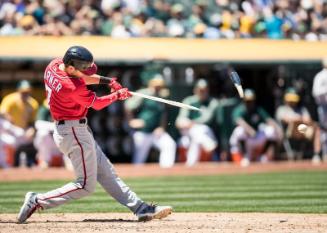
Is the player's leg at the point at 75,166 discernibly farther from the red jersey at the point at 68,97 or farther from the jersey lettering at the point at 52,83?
the jersey lettering at the point at 52,83

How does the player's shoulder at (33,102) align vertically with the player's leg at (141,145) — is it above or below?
above

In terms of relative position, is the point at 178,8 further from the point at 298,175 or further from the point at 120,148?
the point at 298,175

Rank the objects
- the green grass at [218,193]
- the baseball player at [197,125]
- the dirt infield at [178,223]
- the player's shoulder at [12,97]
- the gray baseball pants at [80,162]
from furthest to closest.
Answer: the baseball player at [197,125] < the player's shoulder at [12,97] < the green grass at [218,193] < the gray baseball pants at [80,162] < the dirt infield at [178,223]

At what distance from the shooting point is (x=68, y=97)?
788cm

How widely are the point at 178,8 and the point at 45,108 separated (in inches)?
159

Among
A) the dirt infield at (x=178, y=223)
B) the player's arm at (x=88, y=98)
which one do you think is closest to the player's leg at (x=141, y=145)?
the dirt infield at (x=178, y=223)

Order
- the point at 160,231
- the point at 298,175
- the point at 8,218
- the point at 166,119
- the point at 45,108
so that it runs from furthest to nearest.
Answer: the point at 166,119, the point at 45,108, the point at 298,175, the point at 8,218, the point at 160,231

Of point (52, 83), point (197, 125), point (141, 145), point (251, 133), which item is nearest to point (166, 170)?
point (141, 145)

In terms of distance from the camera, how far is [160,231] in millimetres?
7668

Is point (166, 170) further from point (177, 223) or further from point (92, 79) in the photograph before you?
point (92, 79)

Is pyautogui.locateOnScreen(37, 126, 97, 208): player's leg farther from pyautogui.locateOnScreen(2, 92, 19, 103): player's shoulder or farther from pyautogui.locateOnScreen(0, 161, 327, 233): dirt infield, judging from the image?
pyautogui.locateOnScreen(2, 92, 19, 103): player's shoulder

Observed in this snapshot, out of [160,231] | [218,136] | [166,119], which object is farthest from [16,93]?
[160,231]

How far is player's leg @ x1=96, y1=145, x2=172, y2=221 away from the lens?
8.35 meters

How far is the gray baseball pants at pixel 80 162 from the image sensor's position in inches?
317
